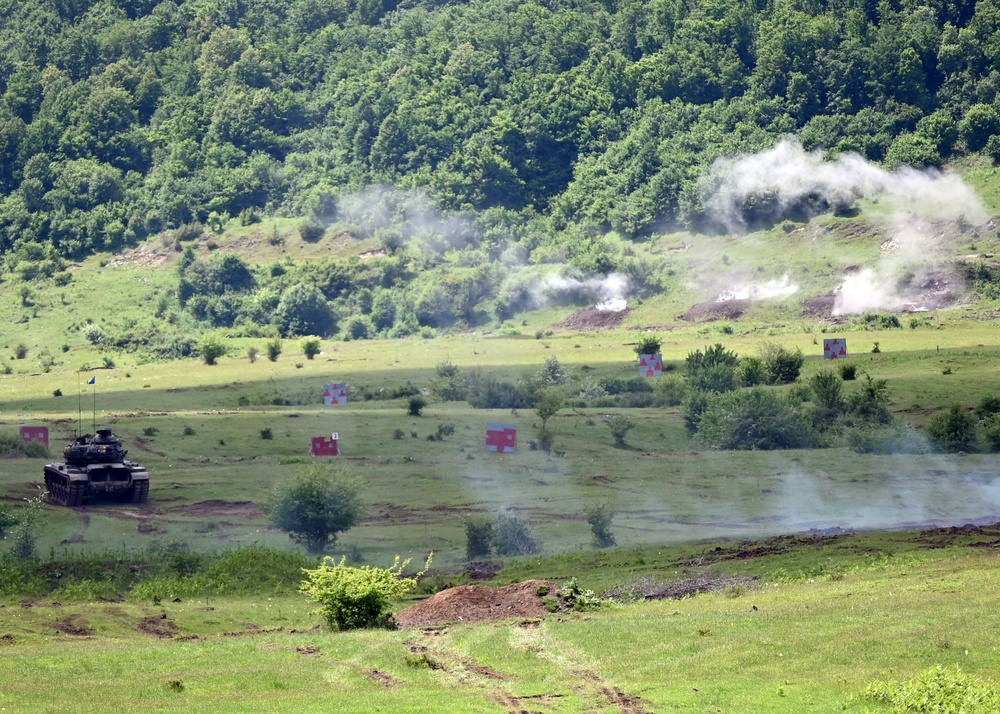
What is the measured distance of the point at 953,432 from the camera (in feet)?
249

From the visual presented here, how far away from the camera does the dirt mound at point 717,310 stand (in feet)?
437

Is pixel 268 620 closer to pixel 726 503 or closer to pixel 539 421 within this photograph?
pixel 726 503

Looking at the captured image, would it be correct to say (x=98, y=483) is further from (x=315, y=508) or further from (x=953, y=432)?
(x=953, y=432)

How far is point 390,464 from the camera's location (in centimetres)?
7362

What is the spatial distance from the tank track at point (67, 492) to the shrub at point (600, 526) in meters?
19.1

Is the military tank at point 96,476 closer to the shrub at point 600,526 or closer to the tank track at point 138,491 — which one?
the tank track at point 138,491

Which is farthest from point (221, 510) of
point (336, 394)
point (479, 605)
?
point (336, 394)

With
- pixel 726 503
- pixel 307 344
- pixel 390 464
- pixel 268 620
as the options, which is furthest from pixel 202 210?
pixel 268 620

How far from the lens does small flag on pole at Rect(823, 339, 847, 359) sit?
98.9 meters

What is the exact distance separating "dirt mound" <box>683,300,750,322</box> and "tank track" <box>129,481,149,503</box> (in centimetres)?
7448

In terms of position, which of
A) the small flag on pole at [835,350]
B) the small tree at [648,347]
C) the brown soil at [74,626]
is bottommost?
the brown soil at [74,626]

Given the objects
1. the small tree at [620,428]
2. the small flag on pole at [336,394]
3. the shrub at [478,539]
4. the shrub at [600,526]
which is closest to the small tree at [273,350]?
the small flag on pole at [336,394]

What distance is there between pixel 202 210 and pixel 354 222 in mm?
23853

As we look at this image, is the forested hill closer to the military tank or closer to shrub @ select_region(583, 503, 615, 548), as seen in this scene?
the military tank
